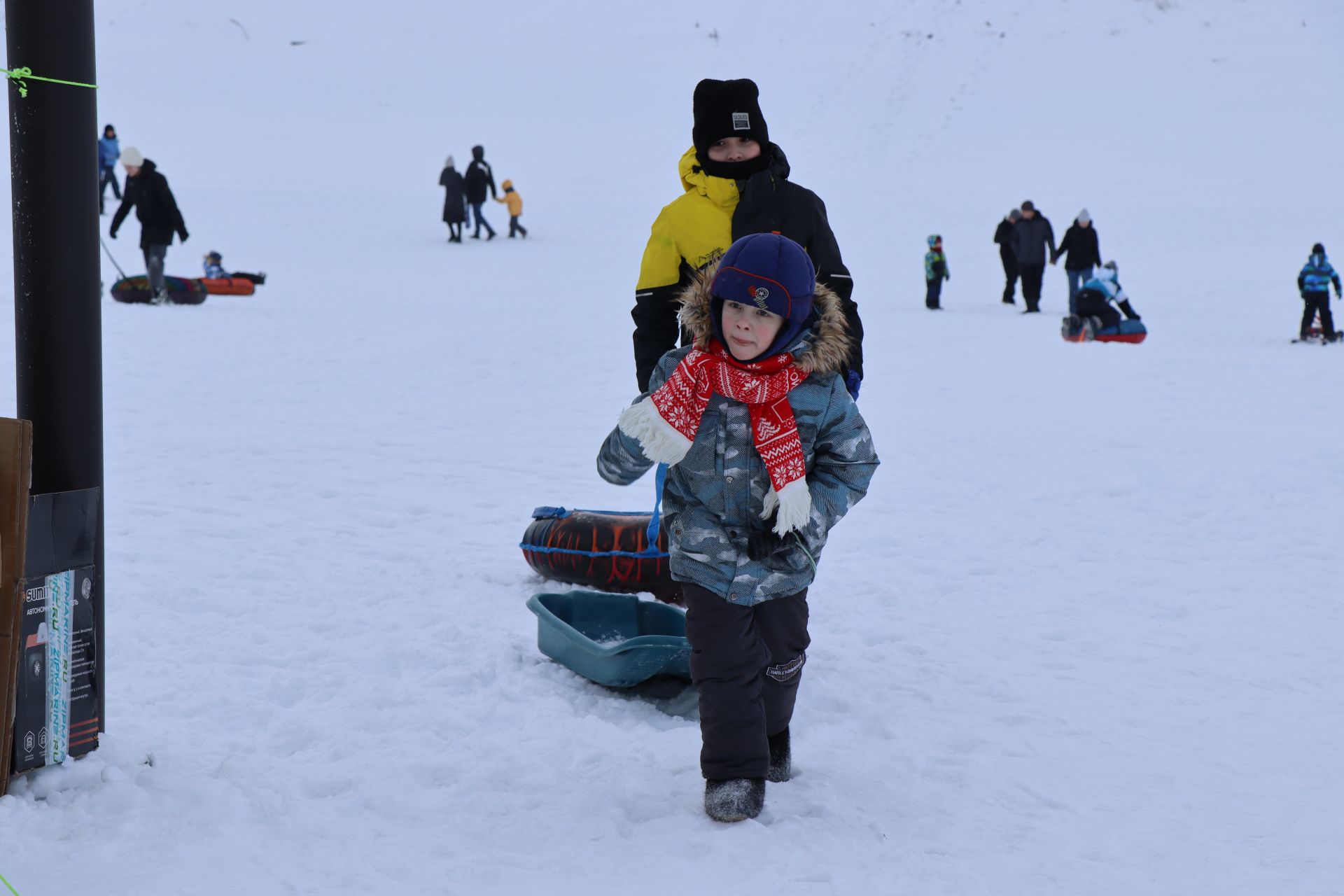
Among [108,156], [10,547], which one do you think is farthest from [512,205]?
[10,547]

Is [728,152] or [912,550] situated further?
[912,550]

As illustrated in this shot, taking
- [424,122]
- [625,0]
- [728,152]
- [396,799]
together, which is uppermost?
[625,0]

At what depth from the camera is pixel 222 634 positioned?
3.98 meters

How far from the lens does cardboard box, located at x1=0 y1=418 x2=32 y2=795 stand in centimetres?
257

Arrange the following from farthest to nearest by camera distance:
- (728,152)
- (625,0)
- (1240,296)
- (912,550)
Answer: (625,0)
(1240,296)
(912,550)
(728,152)

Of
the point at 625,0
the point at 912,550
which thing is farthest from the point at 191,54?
the point at 912,550

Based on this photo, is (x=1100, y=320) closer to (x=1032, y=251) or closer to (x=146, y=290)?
(x=1032, y=251)

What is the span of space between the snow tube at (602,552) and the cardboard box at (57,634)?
1.87m

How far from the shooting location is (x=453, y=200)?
2103 cm

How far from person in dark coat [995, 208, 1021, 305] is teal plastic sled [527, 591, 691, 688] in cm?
1337

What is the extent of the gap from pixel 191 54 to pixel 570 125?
1307 cm

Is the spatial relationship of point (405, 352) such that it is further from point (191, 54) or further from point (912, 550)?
point (191, 54)

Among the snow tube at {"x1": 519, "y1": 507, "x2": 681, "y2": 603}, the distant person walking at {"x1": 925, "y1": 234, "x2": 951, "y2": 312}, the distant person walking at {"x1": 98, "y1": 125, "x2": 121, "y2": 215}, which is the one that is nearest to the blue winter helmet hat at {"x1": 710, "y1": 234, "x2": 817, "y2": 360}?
the snow tube at {"x1": 519, "y1": 507, "x2": 681, "y2": 603}

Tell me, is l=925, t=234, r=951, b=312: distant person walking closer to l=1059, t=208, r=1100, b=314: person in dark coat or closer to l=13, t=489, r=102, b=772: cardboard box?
l=1059, t=208, r=1100, b=314: person in dark coat
